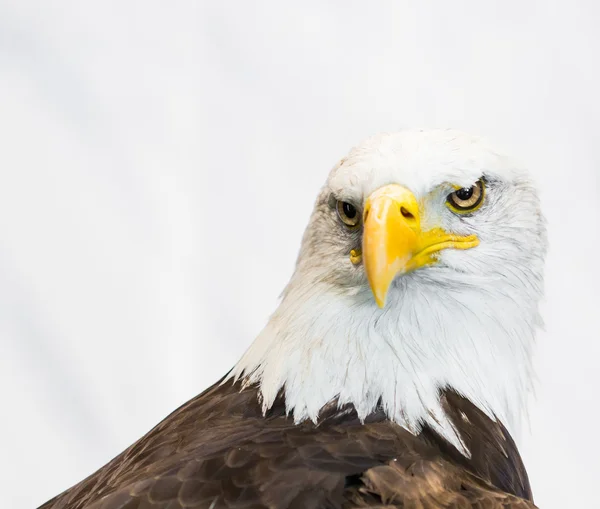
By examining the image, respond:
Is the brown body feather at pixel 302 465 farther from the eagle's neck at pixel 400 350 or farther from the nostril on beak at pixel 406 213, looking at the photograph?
the nostril on beak at pixel 406 213

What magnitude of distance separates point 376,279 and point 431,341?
32 cm

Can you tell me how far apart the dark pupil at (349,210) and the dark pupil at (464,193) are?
24 centimetres

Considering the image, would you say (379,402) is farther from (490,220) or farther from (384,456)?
(490,220)

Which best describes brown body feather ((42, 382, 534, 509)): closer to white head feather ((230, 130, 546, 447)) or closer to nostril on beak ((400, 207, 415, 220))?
white head feather ((230, 130, 546, 447))

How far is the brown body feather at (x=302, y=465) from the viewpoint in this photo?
1.85 meters

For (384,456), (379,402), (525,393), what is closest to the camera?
(384,456)

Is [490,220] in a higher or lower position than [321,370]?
higher

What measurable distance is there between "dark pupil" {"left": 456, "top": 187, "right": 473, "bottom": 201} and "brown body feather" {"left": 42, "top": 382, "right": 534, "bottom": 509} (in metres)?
0.45

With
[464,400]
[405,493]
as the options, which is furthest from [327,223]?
[405,493]

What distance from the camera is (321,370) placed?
2160 mm

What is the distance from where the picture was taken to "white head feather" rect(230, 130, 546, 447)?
2105mm

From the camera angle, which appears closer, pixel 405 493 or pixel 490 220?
pixel 405 493

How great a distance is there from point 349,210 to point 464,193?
26 centimetres

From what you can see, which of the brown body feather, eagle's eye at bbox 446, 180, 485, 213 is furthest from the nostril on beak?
the brown body feather
